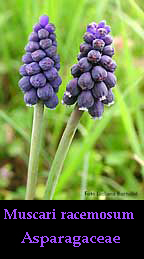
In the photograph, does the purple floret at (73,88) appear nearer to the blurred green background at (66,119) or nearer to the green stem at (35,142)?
the green stem at (35,142)

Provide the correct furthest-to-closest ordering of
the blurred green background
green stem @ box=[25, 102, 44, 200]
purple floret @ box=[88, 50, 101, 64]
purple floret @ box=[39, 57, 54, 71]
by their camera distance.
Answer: the blurred green background < green stem @ box=[25, 102, 44, 200] < purple floret @ box=[39, 57, 54, 71] < purple floret @ box=[88, 50, 101, 64]

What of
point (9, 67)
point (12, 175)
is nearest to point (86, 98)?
point (12, 175)

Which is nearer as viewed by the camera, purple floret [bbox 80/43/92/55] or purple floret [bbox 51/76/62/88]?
purple floret [bbox 80/43/92/55]

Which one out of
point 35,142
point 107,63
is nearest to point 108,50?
point 107,63

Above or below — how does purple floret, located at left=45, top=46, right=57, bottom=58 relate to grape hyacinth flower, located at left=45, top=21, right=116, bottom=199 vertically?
above

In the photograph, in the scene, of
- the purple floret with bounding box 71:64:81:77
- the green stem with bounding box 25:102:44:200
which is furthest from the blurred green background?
the purple floret with bounding box 71:64:81:77

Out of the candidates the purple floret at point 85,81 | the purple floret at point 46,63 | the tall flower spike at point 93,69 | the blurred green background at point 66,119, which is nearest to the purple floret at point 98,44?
the tall flower spike at point 93,69

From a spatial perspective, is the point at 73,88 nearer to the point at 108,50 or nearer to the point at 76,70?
the point at 76,70

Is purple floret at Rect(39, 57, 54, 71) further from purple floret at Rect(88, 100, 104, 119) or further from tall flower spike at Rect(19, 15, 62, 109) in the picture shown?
purple floret at Rect(88, 100, 104, 119)
